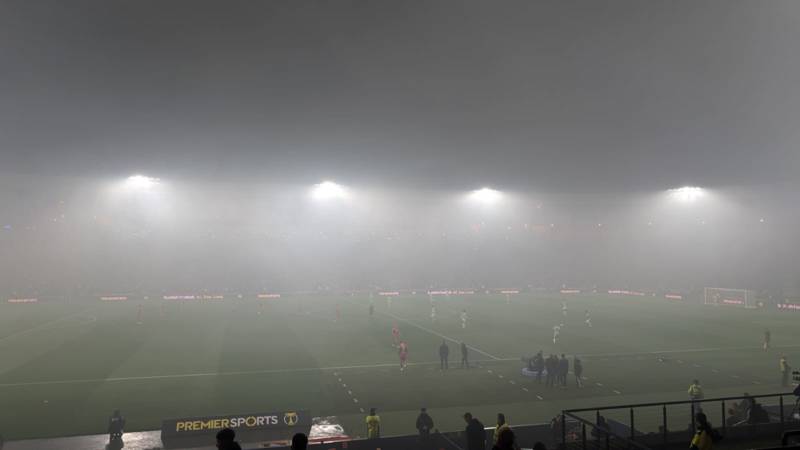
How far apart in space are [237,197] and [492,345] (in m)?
77.6

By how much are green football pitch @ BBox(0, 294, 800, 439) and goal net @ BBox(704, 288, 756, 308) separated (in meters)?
11.3

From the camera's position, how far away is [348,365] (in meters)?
29.7

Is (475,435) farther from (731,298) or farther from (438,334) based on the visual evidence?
(731,298)

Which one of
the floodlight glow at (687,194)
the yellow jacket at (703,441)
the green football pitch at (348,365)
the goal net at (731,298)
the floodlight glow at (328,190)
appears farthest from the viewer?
the floodlight glow at (687,194)

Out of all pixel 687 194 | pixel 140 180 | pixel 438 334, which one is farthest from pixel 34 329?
pixel 687 194

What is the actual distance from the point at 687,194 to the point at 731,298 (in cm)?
2886

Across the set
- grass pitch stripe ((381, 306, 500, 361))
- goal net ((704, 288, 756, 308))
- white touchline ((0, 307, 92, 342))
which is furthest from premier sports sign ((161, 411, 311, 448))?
goal net ((704, 288, 756, 308))

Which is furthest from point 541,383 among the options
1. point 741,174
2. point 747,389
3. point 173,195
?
point 173,195

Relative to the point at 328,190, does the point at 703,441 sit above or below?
below

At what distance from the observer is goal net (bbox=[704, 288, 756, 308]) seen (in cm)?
6531

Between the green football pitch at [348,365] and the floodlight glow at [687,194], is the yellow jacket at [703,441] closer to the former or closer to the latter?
the green football pitch at [348,365]

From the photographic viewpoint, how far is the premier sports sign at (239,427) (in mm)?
16902

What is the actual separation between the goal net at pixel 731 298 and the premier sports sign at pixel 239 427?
217 ft

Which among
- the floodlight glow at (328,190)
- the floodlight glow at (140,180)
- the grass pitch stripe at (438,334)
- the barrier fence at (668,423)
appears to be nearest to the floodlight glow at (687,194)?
the floodlight glow at (328,190)
